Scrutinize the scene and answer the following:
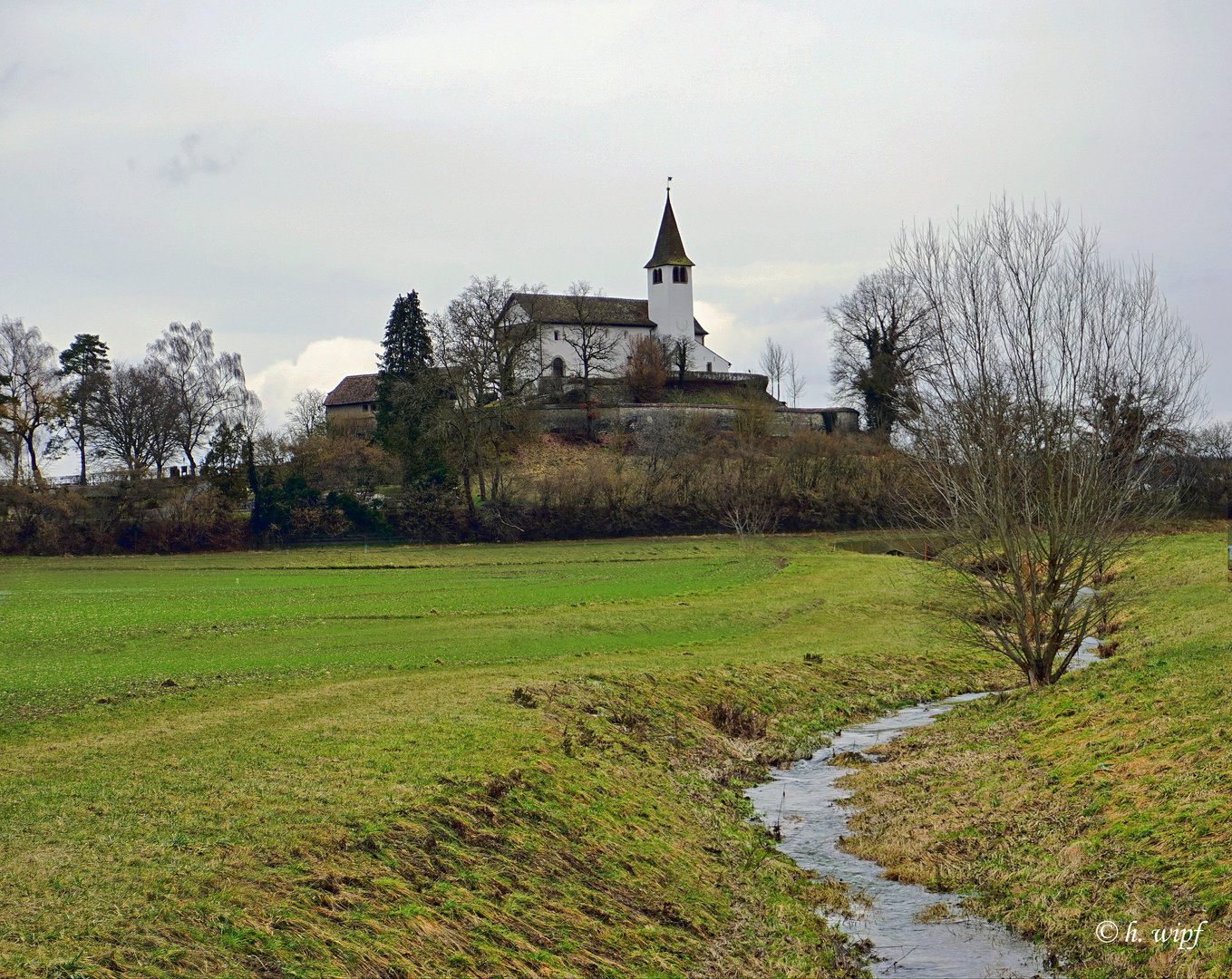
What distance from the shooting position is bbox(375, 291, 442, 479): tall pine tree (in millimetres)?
71562

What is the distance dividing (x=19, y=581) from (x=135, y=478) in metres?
24.5

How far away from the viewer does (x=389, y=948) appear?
8.70 meters

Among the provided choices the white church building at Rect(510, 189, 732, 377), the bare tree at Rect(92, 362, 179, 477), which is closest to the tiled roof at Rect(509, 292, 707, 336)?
the white church building at Rect(510, 189, 732, 377)

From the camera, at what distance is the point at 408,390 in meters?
73.9

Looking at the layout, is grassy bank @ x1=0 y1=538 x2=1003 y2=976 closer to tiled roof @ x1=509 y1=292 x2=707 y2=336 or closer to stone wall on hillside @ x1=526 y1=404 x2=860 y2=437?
stone wall on hillside @ x1=526 y1=404 x2=860 y2=437

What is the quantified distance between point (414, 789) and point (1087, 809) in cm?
819

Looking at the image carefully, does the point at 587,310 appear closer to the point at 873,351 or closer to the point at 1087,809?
the point at 873,351

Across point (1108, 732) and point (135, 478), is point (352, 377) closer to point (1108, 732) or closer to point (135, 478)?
point (135, 478)

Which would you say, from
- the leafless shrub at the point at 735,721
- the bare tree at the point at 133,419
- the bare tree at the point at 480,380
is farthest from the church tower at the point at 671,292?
the leafless shrub at the point at 735,721

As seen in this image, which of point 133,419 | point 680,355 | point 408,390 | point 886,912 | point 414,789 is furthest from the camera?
point 680,355

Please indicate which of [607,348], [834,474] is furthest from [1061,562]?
[607,348]

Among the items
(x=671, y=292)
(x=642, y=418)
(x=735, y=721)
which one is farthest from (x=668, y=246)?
(x=735, y=721)

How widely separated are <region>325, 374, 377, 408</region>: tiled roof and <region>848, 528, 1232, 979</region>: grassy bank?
301 feet

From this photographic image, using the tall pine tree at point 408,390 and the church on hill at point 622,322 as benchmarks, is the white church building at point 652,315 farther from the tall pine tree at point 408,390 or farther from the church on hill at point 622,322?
the tall pine tree at point 408,390
